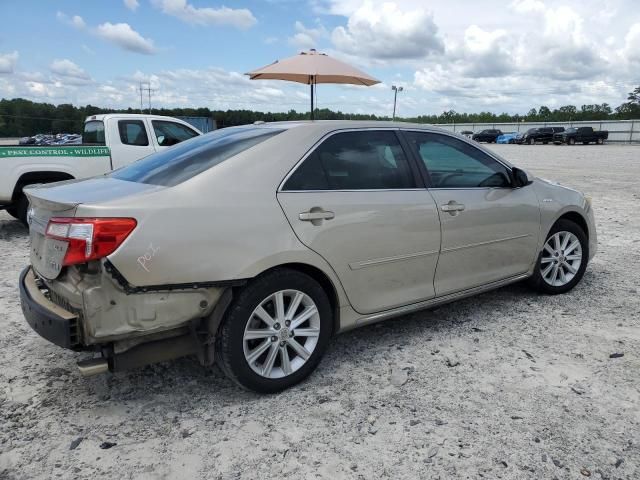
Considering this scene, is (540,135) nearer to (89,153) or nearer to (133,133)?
(133,133)

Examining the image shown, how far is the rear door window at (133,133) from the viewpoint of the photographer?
8836mm

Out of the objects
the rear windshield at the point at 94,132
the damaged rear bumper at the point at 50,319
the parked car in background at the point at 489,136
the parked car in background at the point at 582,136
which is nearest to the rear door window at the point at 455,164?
the damaged rear bumper at the point at 50,319

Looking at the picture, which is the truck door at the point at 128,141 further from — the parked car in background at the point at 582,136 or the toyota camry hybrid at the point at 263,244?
the parked car in background at the point at 582,136

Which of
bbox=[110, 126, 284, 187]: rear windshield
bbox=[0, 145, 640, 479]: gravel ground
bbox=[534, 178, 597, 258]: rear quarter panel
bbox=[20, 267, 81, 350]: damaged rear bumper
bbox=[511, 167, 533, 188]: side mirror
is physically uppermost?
bbox=[110, 126, 284, 187]: rear windshield

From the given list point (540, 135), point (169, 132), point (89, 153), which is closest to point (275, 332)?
point (89, 153)

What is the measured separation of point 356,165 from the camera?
343 cm

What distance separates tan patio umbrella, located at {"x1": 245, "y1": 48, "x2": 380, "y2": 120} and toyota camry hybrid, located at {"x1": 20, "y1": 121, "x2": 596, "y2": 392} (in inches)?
287

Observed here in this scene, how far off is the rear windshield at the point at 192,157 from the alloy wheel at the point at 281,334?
86cm

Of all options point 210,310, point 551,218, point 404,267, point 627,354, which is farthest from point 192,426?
point 551,218

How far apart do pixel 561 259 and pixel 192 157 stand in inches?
135

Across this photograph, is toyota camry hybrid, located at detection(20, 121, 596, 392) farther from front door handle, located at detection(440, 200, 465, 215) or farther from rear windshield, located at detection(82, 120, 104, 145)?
rear windshield, located at detection(82, 120, 104, 145)

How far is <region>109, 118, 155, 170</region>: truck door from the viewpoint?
862 cm

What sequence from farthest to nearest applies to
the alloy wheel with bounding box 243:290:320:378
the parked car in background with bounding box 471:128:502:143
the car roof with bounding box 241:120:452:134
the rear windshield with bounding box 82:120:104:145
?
the parked car in background with bounding box 471:128:502:143 < the rear windshield with bounding box 82:120:104:145 < the car roof with bounding box 241:120:452:134 < the alloy wheel with bounding box 243:290:320:378

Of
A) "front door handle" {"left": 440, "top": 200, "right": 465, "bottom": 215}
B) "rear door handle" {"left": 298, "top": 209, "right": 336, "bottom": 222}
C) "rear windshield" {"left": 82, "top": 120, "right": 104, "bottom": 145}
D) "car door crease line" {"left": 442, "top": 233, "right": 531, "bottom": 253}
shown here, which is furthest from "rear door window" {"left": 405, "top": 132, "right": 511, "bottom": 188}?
"rear windshield" {"left": 82, "top": 120, "right": 104, "bottom": 145}
